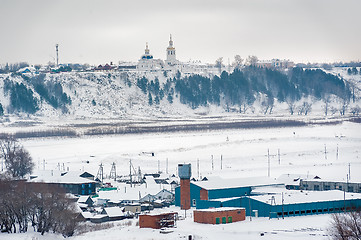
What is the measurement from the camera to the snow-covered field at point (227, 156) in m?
40.3

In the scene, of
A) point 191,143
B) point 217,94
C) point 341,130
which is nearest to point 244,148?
point 191,143

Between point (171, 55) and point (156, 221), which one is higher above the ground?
point (171, 55)

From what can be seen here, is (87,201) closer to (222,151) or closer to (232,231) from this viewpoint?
(232,231)

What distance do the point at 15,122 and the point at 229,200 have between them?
2746 inches

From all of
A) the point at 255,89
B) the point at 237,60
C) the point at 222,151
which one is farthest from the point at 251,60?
the point at 222,151

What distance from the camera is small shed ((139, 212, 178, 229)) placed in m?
41.8

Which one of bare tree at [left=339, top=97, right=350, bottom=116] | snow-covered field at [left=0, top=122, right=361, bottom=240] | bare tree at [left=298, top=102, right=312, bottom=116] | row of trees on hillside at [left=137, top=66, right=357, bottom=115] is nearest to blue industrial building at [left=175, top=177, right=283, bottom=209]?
snow-covered field at [left=0, top=122, right=361, bottom=240]

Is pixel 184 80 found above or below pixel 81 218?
above

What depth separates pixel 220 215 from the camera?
42.6m

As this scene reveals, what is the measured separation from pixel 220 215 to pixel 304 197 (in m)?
5.84

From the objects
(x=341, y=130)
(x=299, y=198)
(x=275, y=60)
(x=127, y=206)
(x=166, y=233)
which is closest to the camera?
(x=166, y=233)

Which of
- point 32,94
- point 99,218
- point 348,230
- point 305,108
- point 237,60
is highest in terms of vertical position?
point 237,60

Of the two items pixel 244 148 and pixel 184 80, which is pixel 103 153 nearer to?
pixel 244 148

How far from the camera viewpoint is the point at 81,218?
46.9 metres
